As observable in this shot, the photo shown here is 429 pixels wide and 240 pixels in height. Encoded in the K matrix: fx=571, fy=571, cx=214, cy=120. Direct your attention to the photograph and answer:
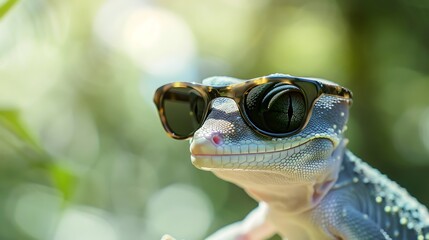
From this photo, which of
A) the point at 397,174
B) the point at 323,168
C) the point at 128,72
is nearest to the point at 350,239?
the point at 323,168

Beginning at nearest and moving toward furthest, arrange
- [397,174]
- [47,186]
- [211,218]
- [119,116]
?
[47,186], [397,174], [211,218], [119,116]

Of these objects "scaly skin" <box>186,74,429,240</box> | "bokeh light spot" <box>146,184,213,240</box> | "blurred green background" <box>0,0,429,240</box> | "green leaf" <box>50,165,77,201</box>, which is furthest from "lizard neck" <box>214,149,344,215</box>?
"bokeh light spot" <box>146,184,213,240</box>

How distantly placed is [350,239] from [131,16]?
8.53ft

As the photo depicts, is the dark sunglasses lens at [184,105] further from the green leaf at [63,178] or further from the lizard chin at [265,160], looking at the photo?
the green leaf at [63,178]

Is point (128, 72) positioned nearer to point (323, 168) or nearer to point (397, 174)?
point (397, 174)

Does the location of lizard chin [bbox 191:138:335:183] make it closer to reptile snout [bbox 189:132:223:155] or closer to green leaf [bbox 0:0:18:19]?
reptile snout [bbox 189:132:223:155]

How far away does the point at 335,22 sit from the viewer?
3.09 metres

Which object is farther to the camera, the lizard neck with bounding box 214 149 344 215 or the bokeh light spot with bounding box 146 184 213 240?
the bokeh light spot with bounding box 146 184 213 240

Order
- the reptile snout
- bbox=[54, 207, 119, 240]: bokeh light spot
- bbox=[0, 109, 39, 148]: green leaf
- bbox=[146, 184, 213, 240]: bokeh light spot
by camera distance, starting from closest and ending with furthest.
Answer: the reptile snout → bbox=[0, 109, 39, 148]: green leaf → bbox=[54, 207, 119, 240]: bokeh light spot → bbox=[146, 184, 213, 240]: bokeh light spot

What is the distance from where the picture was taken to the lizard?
0.60 metres

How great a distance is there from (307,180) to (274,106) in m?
0.11

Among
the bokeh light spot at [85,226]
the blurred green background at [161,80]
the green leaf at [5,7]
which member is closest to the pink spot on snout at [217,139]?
the green leaf at [5,7]

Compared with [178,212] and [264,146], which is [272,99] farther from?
[178,212]

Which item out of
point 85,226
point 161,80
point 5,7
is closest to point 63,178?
point 5,7
